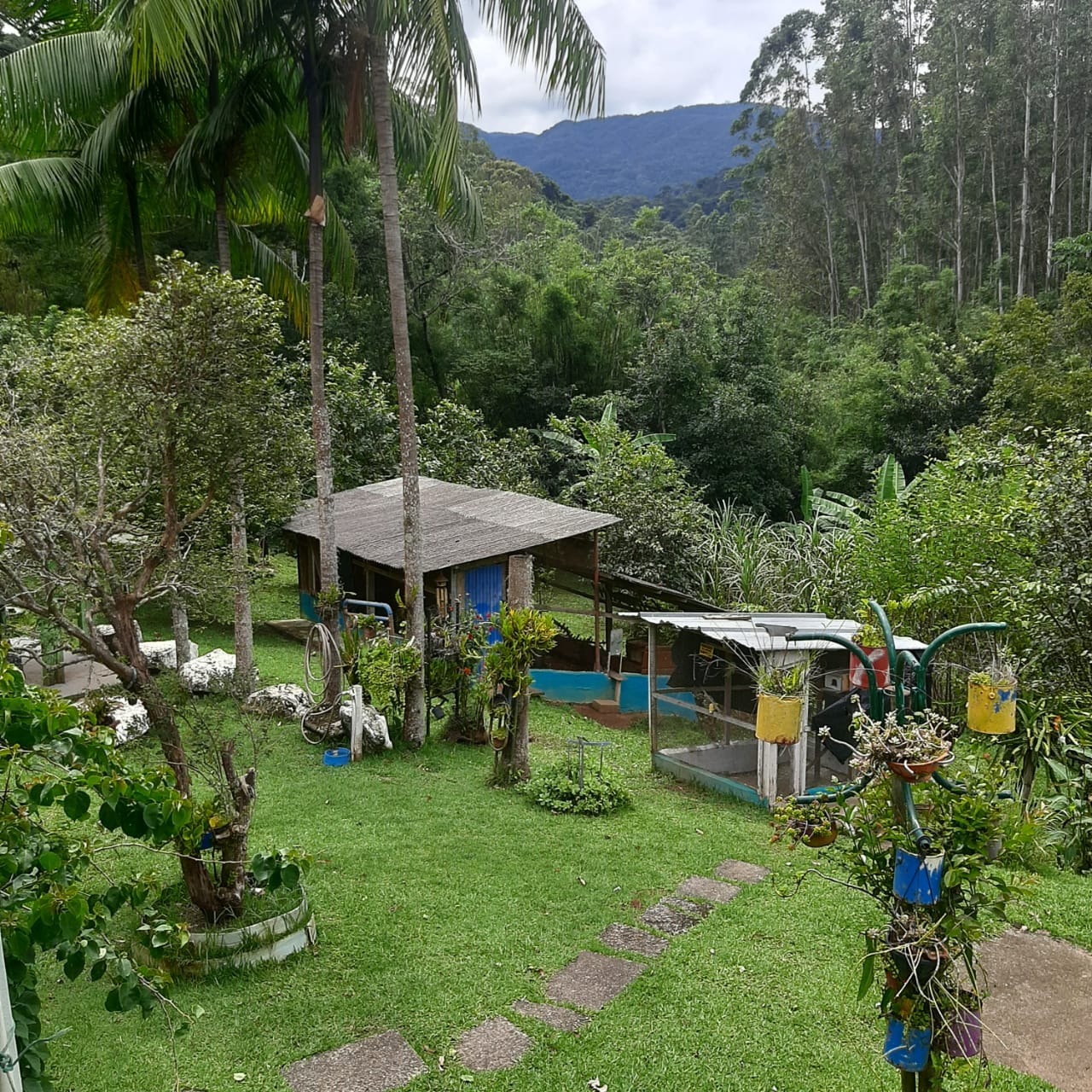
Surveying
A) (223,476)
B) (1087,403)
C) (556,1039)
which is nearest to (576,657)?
(223,476)

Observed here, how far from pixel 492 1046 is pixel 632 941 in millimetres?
1470

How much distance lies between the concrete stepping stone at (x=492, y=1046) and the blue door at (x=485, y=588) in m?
8.05

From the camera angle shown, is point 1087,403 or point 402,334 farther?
point 1087,403

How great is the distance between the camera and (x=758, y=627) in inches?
335

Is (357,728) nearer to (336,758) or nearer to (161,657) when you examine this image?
(336,758)

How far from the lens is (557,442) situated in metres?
23.5

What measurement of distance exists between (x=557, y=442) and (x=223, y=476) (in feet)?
51.7

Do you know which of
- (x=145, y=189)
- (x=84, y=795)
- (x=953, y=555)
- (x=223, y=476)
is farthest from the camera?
(x=145, y=189)

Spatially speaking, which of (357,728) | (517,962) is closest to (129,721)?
(357,728)

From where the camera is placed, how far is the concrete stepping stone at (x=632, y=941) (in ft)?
18.8

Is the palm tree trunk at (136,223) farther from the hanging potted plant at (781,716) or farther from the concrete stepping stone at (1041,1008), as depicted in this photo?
the concrete stepping stone at (1041,1008)

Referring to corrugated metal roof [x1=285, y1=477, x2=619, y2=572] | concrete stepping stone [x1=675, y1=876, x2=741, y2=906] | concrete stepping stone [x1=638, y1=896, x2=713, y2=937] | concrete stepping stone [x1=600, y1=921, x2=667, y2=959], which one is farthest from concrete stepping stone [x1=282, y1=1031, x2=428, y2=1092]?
corrugated metal roof [x1=285, y1=477, x2=619, y2=572]

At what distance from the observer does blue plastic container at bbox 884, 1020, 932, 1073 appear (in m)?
3.01

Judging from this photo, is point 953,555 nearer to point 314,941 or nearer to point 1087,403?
point 314,941
